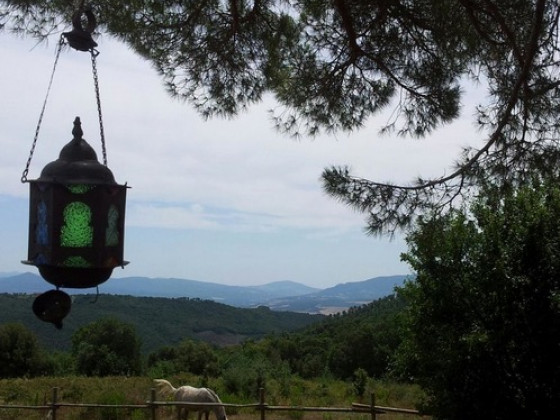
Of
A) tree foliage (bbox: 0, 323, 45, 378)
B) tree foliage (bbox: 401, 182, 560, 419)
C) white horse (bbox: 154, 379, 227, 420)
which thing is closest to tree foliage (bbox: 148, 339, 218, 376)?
tree foliage (bbox: 0, 323, 45, 378)

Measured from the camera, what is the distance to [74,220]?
1.98 m

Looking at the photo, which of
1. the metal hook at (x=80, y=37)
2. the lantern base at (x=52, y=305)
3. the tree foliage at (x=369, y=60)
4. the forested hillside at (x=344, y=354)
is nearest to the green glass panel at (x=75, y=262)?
the lantern base at (x=52, y=305)

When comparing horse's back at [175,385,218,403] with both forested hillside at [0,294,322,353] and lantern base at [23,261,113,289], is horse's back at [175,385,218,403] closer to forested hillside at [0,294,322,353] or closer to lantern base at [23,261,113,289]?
lantern base at [23,261,113,289]

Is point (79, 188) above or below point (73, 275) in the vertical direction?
above

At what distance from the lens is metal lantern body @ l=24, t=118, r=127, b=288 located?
1.96 metres

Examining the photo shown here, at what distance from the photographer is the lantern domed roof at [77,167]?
77.7 inches

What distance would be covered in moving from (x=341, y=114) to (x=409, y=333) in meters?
2.33

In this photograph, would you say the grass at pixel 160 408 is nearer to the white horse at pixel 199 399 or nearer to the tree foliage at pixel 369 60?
the white horse at pixel 199 399

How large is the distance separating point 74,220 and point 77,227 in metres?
0.03

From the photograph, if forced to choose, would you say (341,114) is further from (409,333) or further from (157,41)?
(409,333)

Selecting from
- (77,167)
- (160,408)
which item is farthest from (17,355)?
(77,167)

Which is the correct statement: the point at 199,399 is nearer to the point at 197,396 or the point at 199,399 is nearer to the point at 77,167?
Answer: the point at 197,396

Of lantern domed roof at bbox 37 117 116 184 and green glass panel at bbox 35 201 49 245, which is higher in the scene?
lantern domed roof at bbox 37 117 116 184

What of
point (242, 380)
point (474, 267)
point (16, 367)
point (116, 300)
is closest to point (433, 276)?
point (474, 267)
